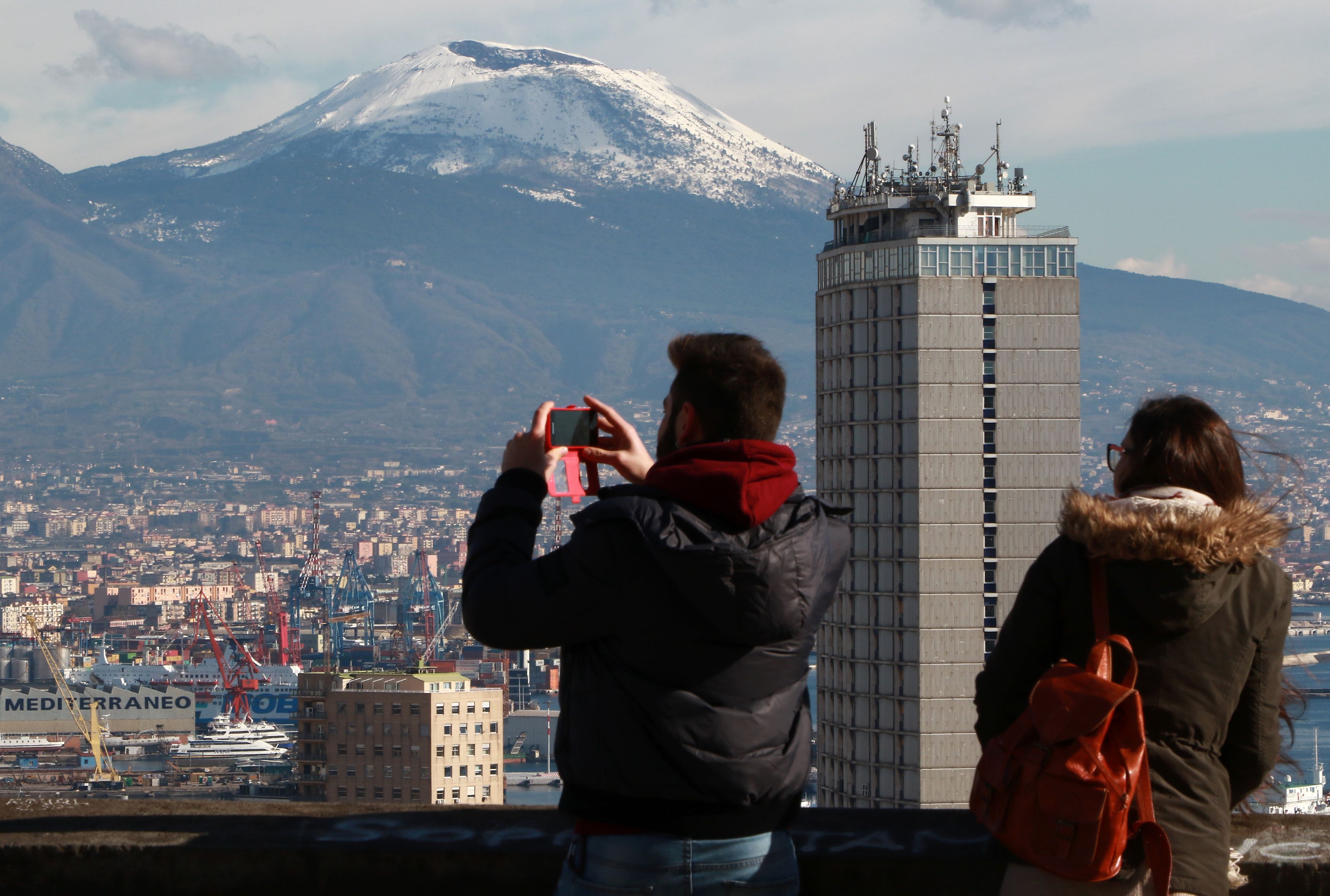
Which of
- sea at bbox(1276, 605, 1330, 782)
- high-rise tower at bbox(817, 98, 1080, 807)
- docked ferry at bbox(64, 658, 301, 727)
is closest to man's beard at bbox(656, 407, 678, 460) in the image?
high-rise tower at bbox(817, 98, 1080, 807)

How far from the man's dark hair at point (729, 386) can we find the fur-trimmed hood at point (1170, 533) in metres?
0.40

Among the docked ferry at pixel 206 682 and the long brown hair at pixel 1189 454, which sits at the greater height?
the long brown hair at pixel 1189 454

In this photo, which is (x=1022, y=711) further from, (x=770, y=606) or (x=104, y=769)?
(x=104, y=769)

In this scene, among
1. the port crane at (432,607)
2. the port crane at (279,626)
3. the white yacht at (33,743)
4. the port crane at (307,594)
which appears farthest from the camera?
the port crane at (307,594)

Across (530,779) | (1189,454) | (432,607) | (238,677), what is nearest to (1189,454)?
(1189,454)

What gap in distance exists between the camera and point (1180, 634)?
2.00m

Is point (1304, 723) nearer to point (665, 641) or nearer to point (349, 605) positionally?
point (349, 605)

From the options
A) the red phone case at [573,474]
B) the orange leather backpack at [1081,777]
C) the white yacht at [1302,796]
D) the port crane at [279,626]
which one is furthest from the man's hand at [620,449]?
the port crane at [279,626]

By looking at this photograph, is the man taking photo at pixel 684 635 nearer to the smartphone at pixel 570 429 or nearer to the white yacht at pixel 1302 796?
the smartphone at pixel 570 429

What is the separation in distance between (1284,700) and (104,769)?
60.5 metres

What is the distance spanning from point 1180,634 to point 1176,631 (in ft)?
0.05

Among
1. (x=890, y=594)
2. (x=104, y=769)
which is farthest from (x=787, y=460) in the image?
(x=104, y=769)

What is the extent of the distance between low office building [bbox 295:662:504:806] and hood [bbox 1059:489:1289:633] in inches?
1366

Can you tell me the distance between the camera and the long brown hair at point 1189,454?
2.08 m
